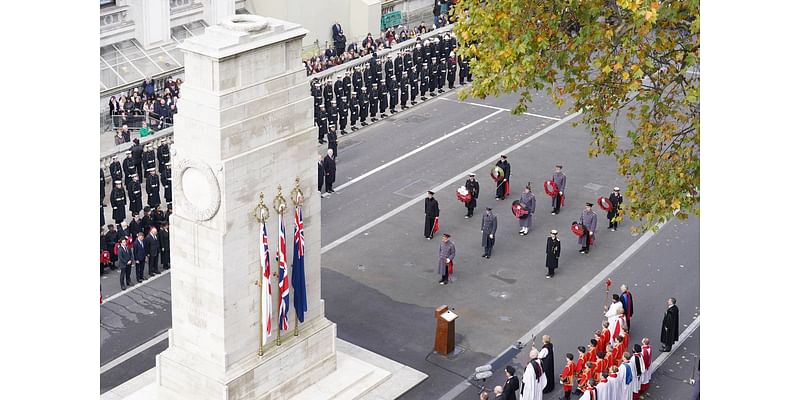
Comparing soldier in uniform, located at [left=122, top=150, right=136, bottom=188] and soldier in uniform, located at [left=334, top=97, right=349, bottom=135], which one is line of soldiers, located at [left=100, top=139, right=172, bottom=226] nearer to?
soldier in uniform, located at [left=122, top=150, right=136, bottom=188]

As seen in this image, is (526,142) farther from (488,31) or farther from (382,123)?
(488,31)

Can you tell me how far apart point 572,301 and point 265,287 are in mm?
8110

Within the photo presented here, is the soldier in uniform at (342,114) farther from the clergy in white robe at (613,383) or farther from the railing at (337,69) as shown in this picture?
the clergy in white robe at (613,383)

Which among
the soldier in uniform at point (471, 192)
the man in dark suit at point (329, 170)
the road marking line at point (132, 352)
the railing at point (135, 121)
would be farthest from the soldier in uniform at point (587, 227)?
the railing at point (135, 121)

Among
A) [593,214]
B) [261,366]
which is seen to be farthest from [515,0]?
[593,214]

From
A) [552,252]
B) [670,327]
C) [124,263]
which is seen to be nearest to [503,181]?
[552,252]

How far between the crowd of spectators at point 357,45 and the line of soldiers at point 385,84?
58cm

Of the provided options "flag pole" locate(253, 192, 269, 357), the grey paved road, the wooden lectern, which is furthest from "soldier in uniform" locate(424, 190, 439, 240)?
"flag pole" locate(253, 192, 269, 357)

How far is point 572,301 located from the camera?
29375mm

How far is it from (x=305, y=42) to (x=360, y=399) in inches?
877

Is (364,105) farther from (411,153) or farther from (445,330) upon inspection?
(445,330)

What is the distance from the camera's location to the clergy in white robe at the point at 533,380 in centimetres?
2466

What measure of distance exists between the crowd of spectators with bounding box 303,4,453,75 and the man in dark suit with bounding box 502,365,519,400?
59.3 feet

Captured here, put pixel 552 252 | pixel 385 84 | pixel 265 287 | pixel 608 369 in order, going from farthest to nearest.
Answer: pixel 385 84, pixel 552 252, pixel 608 369, pixel 265 287
